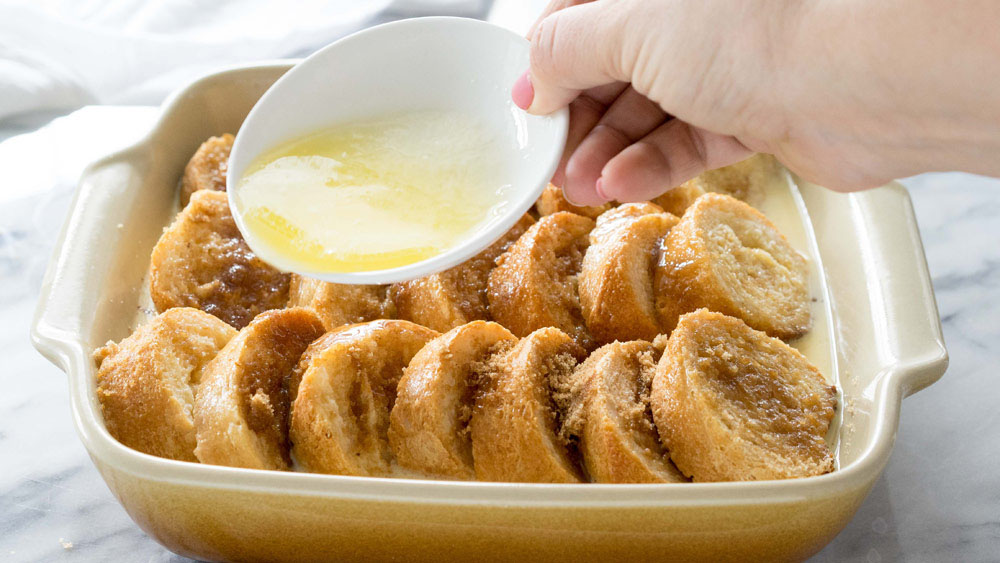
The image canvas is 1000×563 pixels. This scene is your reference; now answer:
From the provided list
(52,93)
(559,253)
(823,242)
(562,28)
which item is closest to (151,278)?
(559,253)

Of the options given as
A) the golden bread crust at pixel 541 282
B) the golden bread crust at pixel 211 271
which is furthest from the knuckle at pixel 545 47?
the golden bread crust at pixel 211 271

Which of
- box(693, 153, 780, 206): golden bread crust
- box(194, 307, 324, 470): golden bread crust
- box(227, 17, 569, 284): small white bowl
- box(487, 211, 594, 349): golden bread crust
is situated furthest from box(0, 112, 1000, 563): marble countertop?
box(227, 17, 569, 284): small white bowl

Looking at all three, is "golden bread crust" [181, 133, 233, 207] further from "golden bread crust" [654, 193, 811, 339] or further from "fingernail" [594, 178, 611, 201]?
"golden bread crust" [654, 193, 811, 339]

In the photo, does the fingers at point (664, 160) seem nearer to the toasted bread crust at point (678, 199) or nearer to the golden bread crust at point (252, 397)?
the toasted bread crust at point (678, 199)

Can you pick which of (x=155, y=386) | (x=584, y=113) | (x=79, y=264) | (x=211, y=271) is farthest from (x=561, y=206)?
(x=79, y=264)

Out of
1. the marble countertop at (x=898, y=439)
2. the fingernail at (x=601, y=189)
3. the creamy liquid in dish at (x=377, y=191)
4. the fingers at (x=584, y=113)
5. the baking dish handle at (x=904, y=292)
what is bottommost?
the marble countertop at (x=898, y=439)

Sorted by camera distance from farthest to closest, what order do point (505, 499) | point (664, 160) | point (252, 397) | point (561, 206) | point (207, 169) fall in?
1. point (207, 169)
2. point (561, 206)
3. point (664, 160)
4. point (252, 397)
5. point (505, 499)

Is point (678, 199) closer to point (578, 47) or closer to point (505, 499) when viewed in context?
point (578, 47)
